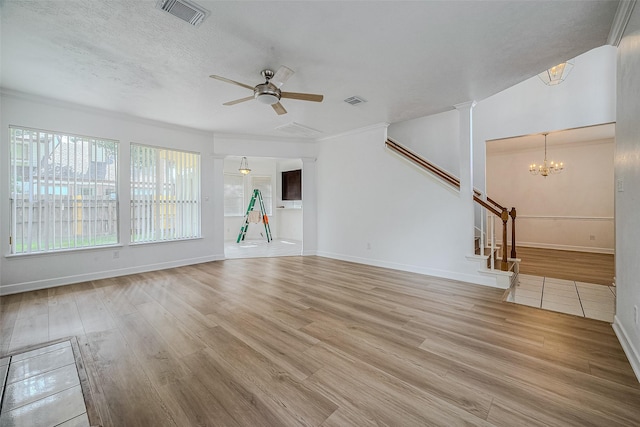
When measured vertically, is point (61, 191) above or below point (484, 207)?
above

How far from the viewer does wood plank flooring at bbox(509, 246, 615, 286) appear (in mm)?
4252

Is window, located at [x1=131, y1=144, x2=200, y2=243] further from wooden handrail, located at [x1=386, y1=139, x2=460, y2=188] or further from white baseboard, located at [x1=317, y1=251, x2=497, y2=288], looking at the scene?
wooden handrail, located at [x1=386, y1=139, x2=460, y2=188]

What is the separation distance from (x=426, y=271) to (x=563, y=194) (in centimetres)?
541

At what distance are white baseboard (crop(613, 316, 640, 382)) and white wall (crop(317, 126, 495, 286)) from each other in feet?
4.73

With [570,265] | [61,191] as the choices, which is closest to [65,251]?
[61,191]

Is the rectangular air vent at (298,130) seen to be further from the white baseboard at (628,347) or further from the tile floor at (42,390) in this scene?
the white baseboard at (628,347)

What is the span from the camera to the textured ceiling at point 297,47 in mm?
2057

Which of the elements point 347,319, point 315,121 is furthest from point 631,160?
point 315,121


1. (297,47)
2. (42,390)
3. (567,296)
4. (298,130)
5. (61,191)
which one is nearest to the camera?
(42,390)

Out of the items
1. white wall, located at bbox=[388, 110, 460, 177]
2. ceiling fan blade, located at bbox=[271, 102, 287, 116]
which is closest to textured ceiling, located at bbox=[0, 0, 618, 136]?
ceiling fan blade, located at bbox=[271, 102, 287, 116]

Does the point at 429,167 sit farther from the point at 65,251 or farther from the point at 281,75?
the point at 65,251

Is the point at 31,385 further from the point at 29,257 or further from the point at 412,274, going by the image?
the point at 412,274

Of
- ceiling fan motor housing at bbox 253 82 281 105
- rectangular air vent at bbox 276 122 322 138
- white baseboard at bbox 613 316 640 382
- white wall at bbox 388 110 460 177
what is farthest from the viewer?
white wall at bbox 388 110 460 177

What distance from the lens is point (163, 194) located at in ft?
16.4
